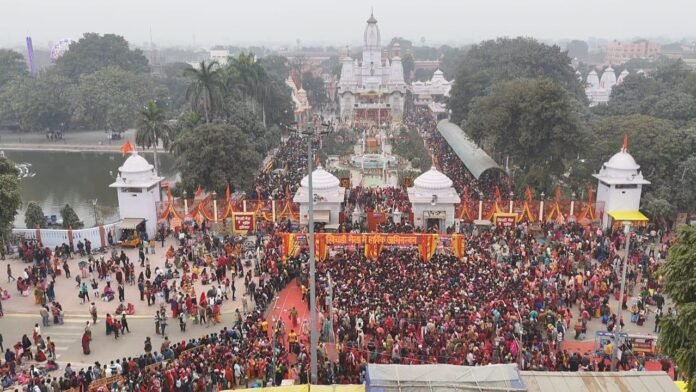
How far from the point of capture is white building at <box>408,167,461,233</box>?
2769 centimetres

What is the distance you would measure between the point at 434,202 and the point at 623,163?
30.1 ft

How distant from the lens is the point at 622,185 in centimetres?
2764

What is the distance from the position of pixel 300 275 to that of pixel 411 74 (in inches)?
4734

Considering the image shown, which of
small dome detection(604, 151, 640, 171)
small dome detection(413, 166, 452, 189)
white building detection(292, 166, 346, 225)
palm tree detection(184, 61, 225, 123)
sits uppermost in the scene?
palm tree detection(184, 61, 225, 123)

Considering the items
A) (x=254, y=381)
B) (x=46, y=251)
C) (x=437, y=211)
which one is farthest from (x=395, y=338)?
(x=46, y=251)

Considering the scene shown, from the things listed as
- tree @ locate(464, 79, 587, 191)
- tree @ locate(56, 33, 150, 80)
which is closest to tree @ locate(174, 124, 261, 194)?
tree @ locate(464, 79, 587, 191)

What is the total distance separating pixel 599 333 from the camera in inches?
638

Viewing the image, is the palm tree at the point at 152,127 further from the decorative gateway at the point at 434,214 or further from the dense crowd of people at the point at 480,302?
the dense crowd of people at the point at 480,302

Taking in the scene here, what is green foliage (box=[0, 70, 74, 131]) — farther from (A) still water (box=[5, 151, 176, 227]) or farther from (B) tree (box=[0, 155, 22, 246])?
(B) tree (box=[0, 155, 22, 246])

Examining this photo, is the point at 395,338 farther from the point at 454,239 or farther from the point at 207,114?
the point at 207,114

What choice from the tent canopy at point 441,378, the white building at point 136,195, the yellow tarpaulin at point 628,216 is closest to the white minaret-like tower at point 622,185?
the yellow tarpaulin at point 628,216

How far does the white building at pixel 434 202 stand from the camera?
90.8ft

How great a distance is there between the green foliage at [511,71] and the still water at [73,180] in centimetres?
2675

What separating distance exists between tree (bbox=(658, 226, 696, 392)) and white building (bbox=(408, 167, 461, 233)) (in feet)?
52.6
